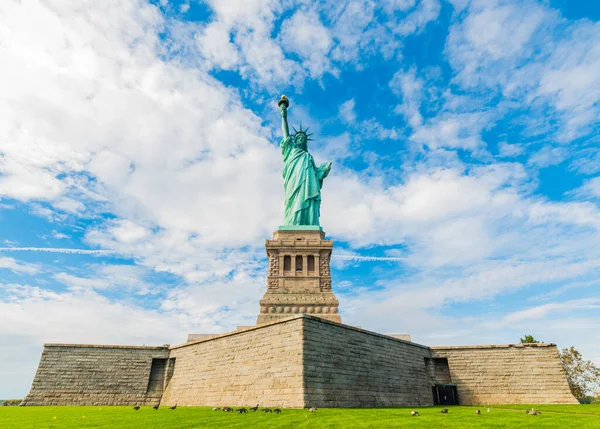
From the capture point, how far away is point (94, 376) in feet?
74.6

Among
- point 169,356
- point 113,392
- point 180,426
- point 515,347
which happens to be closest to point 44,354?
point 113,392

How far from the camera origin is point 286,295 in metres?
30.8

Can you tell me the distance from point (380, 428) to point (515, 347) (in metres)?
18.4

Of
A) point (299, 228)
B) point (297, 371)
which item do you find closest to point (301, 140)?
point (299, 228)

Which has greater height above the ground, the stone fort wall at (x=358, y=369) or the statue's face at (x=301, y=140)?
the statue's face at (x=301, y=140)

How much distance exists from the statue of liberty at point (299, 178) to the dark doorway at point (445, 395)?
1829 centimetres

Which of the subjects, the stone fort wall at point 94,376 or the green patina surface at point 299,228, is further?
the green patina surface at point 299,228

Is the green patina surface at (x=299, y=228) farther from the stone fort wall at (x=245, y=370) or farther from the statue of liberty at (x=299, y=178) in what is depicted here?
the stone fort wall at (x=245, y=370)

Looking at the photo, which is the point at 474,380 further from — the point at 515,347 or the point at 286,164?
the point at 286,164

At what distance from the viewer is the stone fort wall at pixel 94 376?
2206 cm

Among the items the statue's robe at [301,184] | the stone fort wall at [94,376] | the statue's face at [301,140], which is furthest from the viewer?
the statue's face at [301,140]

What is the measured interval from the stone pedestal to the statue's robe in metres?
1.96

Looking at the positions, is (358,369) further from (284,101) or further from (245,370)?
(284,101)

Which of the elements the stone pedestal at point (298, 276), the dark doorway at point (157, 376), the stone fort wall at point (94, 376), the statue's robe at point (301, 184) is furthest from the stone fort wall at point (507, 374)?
the stone fort wall at point (94, 376)
